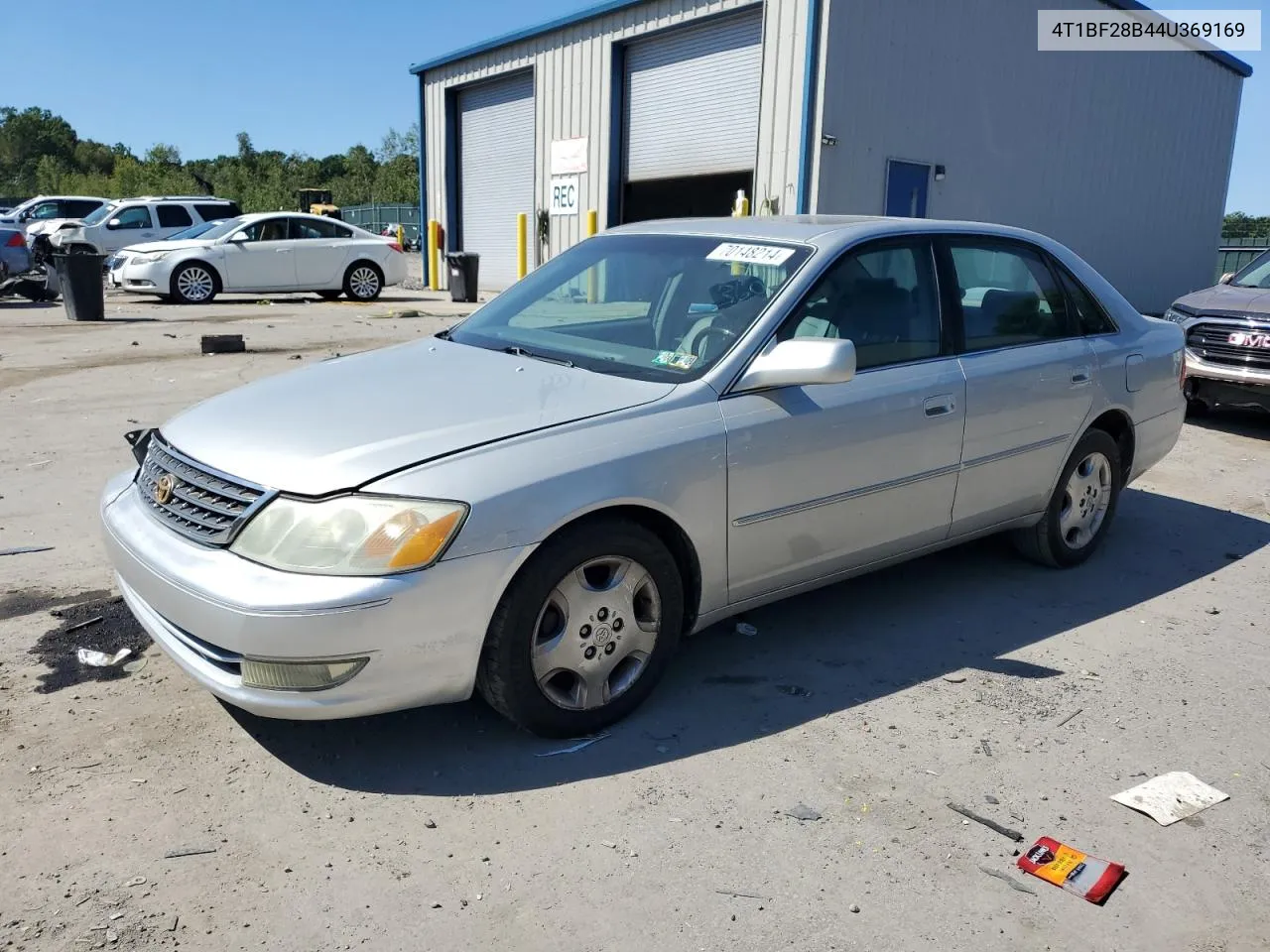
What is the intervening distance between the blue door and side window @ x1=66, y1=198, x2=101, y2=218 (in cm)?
2154

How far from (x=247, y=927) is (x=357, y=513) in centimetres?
106

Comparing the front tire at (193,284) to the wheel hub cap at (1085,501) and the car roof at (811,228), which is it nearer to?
the car roof at (811,228)

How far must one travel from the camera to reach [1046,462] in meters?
4.75

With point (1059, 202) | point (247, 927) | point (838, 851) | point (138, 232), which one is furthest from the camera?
point (138, 232)

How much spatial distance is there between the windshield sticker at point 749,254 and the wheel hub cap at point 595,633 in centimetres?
139

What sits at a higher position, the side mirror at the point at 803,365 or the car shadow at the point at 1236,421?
the side mirror at the point at 803,365

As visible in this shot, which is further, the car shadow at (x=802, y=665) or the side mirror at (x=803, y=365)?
the side mirror at (x=803, y=365)

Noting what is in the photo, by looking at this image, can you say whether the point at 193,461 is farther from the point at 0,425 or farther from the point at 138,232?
the point at 138,232

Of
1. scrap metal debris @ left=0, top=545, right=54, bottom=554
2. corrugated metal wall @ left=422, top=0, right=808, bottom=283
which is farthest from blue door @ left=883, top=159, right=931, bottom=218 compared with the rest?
scrap metal debris @ left=0, top=545, right=54, bottom=554

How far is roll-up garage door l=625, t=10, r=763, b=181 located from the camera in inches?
611

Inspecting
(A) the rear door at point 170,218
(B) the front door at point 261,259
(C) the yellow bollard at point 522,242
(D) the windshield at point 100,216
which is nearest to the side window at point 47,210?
(D) the windshield at point 100,216

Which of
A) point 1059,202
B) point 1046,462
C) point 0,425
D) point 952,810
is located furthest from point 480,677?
point 1059,202

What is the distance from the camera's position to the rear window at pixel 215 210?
23000 millimetres

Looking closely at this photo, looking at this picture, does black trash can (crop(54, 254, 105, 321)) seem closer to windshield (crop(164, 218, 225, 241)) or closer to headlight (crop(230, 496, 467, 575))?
windshield (crop(164, 218, 225, 241))
